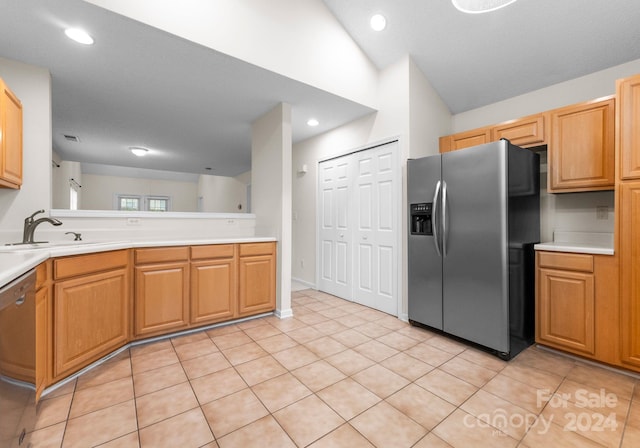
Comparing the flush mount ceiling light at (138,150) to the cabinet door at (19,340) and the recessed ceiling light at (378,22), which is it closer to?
the recessed ceiling light at (378,22)

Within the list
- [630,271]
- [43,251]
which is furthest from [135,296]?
[630,271]

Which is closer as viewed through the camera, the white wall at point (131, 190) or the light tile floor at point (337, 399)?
the light tile floor at point (337, 399)

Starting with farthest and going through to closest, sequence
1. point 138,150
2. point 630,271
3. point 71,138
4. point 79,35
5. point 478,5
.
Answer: point 138,150, point 71,138, point 79,35, point 630,271, point 478,5

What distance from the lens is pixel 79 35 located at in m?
2.06

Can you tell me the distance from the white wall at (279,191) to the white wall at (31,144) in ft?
6.55

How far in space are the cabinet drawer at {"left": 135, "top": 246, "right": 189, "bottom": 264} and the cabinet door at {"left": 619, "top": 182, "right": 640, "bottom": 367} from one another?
3.49 metres

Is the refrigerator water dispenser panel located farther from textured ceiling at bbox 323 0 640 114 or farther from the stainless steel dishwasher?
the stainless steel dishwasher

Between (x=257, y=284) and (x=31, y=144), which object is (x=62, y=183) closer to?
(x=31, y=144)

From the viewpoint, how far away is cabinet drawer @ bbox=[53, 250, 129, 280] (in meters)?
1.77

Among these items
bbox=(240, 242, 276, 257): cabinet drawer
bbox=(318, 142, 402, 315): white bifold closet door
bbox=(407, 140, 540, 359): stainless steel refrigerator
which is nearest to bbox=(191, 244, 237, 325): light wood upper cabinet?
bbox=(240, 242, 276, 257): cabinet drawer

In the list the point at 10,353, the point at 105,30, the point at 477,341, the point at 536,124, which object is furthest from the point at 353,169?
the point at 10,353

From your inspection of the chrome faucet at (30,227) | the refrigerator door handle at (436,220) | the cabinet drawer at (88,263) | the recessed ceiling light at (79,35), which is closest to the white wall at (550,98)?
the refrigerator door handle at (436,220)

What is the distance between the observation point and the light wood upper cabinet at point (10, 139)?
1978 mm

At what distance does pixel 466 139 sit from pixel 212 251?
2972 mm
